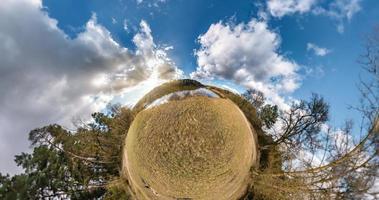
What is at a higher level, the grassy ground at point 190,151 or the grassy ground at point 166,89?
the grassy ground at point 166,89

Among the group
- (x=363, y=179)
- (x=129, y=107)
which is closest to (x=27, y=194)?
(x=363, y=179)

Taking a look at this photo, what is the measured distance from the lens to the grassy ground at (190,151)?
1.84 metres

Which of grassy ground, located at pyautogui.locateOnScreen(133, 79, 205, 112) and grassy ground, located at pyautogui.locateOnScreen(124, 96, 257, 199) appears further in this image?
grassy ground, located at pyautogui.locateOnScreen(124, 96, 257, 199)

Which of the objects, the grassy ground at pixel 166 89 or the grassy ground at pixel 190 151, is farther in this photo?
the grassy ground at pixel 190 151

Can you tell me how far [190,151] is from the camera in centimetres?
197

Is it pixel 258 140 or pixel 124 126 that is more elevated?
pixel 124 126

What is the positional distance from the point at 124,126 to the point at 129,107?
0.56ft

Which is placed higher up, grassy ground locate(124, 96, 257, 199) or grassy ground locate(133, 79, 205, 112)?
grassy ground locate(133, 79, 205, 112)

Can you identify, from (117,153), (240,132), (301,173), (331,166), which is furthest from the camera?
(331,166)

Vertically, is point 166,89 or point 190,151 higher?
point 166,89

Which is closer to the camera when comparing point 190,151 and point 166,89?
point 166,89

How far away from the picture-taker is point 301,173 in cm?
241

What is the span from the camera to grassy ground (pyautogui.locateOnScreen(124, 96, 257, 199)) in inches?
72.5

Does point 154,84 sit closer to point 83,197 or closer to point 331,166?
point 331,166
